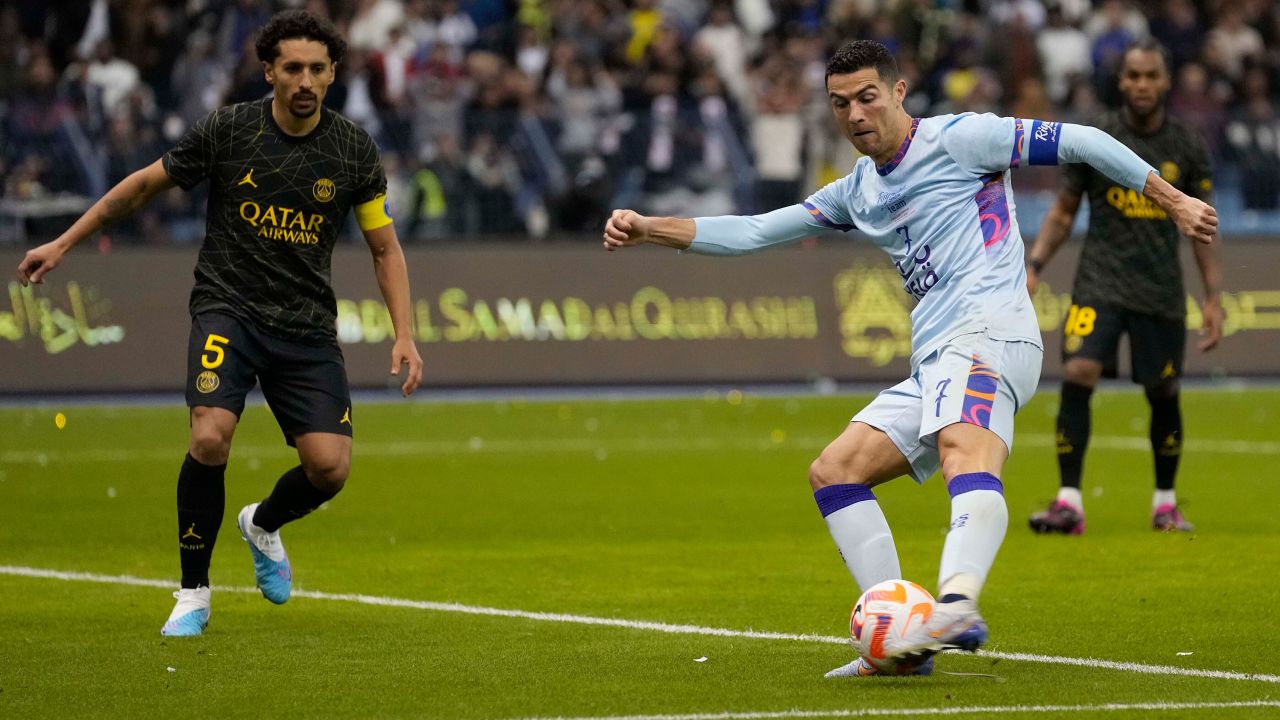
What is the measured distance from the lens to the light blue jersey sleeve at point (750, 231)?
22.3 ft

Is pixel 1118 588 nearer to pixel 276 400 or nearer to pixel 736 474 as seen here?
pixel 276 400

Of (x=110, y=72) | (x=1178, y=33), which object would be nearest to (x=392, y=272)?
(x=110, y=72)

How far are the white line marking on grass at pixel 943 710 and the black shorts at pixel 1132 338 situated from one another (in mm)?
4781

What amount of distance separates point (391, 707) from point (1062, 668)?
2229 mm

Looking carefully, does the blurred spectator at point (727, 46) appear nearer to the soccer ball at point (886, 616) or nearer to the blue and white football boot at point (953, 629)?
the soccer ball at point (886, 616)

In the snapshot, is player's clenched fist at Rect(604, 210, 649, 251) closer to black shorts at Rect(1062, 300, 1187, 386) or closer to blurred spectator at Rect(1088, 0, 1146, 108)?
black shorts at Rect(1062, 300, 1187, 386)

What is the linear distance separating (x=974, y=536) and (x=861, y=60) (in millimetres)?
1572

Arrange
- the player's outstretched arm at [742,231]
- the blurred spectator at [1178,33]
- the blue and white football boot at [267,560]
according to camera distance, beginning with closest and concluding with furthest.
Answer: the player's outstretched arm at [742,231] < the blue and white football boot at [267,560] < the blurred spectator at [1178,33]

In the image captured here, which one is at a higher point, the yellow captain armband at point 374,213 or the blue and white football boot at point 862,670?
the yellow captain armband at point 374,213

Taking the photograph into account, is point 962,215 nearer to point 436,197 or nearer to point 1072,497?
point 1072,497

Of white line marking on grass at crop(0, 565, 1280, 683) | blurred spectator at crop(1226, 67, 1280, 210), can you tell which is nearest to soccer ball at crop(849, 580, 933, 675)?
white line marking on grass at crop(0, 565, 1280, 683)

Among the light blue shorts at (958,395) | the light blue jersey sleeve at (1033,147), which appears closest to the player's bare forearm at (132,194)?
the light blue shorts at (958,395)

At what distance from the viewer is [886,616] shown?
19.8 ft

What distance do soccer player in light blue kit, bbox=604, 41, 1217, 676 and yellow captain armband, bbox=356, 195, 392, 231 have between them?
156 cm
